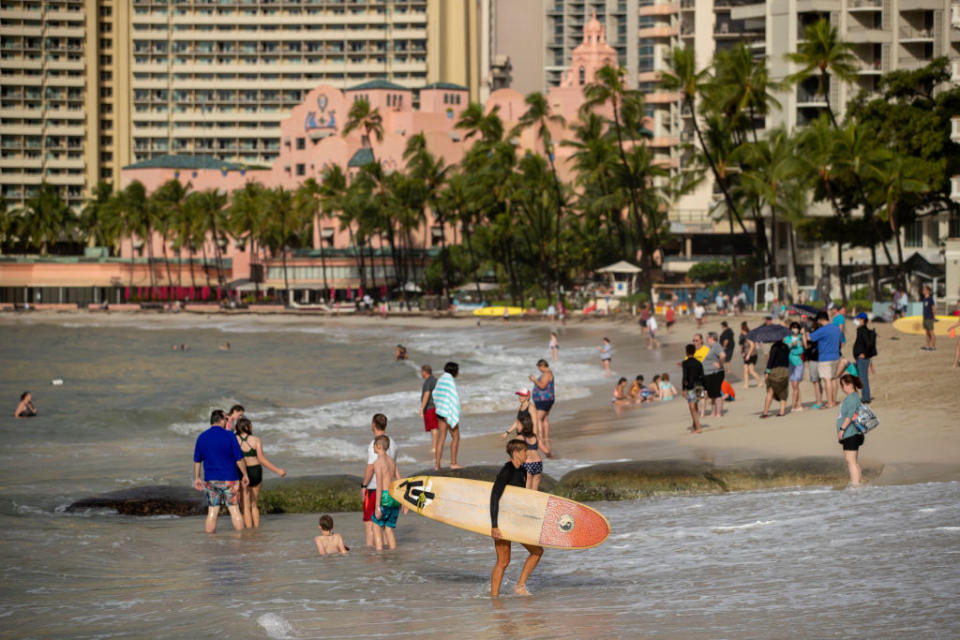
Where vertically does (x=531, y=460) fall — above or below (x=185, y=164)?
below

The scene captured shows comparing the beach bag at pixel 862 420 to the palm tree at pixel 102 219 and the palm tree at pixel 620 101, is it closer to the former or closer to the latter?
the palm tree at pixel 620 101

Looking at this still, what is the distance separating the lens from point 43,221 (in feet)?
389

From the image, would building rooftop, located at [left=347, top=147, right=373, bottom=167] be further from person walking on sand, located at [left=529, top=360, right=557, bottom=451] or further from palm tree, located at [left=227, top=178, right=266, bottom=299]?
person walking on sand, located at [left=529, top=360, right=557, bottom=451]

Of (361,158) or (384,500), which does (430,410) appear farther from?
(361,158)

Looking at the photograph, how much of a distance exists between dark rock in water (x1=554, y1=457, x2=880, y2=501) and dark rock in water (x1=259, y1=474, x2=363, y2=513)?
275 cm

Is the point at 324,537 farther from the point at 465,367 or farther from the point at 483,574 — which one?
the point at 465,367

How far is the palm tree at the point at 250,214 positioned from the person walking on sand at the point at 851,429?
297ft

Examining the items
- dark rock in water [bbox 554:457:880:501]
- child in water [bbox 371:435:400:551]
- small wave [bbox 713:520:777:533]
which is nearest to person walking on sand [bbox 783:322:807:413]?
dark rock in water [bbox 554:457:880:501]

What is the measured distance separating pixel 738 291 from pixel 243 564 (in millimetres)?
51848

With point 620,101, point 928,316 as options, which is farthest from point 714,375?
point 620,101

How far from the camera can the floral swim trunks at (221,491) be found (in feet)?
42.4

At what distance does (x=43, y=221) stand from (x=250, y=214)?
29.0 metres

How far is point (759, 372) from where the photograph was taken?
29.3 metres

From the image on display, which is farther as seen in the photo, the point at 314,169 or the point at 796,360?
the point at 314,169
